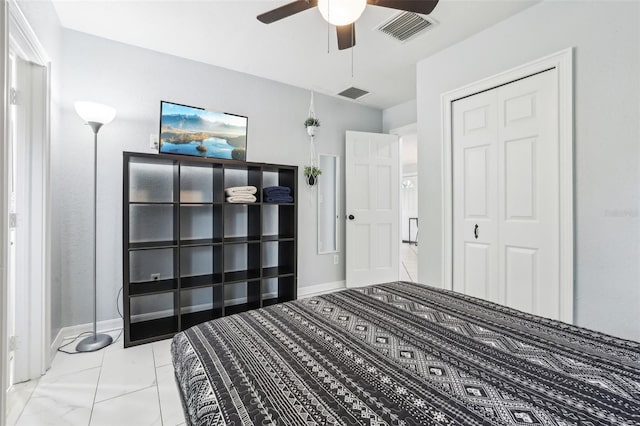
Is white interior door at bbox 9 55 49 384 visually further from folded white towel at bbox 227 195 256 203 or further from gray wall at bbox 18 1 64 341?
folded white towel at bbox 227 195 256 203

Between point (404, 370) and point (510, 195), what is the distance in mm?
2197

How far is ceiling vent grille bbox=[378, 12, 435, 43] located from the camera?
2.37m

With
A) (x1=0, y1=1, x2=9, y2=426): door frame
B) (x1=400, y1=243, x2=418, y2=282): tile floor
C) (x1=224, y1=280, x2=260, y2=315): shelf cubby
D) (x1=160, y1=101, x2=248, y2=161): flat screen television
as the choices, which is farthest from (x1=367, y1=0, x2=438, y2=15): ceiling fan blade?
(x1=400, y1=243, x2=418, y2=282): tile floor

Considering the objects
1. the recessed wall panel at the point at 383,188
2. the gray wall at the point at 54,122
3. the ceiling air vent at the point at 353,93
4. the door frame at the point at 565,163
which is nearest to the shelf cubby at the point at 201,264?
the gray wall at the point at 54,122

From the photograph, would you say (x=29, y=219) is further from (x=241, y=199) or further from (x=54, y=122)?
(x=241, y=199)

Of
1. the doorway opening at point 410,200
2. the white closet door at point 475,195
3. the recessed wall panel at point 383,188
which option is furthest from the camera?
the doorway opening at point 410,200

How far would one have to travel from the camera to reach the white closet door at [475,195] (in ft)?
8.55

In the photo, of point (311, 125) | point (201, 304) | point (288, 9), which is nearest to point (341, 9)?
point (288, 9)

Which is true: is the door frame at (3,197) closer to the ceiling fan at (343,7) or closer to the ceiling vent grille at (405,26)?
the ceiling fan at (343,7)

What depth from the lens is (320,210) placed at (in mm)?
3938

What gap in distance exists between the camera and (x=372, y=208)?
4117mm

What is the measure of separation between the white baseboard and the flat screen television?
1793 millimetres

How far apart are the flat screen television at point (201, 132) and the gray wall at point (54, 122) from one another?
738 millimetres

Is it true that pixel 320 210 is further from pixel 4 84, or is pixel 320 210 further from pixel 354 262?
pixel 4 84
